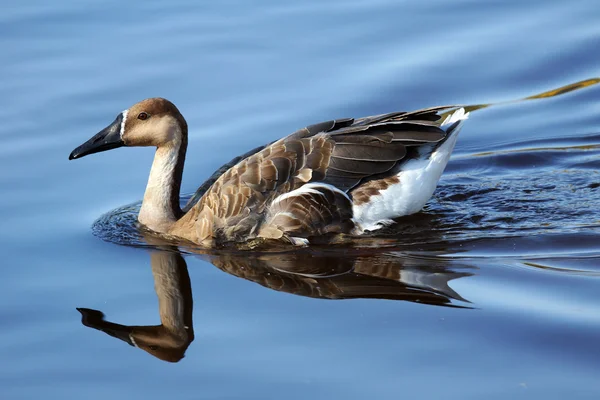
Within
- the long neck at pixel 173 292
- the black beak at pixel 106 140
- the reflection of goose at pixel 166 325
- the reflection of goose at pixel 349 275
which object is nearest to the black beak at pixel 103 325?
the reflection of goose at pixel 166 325

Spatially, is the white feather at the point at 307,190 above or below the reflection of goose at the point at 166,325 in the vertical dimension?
above

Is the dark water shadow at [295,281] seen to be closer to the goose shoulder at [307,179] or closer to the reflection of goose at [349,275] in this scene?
the reflection of goose at [349,275]

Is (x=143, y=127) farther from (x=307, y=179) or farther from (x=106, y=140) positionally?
(x=307, y=179)

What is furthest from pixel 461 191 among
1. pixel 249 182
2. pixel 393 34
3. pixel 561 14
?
pixel 561 14

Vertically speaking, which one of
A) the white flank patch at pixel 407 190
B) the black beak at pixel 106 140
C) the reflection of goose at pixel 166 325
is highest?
the black beak at pixel 106 140

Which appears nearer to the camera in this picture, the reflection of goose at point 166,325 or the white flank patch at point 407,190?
the reflection of goose at point 166,325

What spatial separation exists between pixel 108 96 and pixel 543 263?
18.6 ft

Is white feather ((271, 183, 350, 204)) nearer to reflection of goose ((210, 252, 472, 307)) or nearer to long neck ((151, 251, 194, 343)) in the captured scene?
reflection of goose ((210, 252, 472, 307))

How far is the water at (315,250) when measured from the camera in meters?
6.57

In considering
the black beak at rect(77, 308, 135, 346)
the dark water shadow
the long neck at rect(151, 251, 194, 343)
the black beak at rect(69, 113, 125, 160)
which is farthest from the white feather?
the black beak at rect(77, 308, 135, 346)

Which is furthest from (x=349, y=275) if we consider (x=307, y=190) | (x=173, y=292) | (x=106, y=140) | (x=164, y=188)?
(x=106, y=140)

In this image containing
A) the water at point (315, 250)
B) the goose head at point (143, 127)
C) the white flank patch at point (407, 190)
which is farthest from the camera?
the goose head at point (143, 127)

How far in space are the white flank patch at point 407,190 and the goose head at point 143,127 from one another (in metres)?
1.86

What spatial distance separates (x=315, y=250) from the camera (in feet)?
28.5
